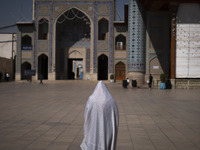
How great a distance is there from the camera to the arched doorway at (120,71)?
25.5 meters

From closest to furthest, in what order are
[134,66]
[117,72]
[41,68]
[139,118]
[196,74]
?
[139,118] → [196,74] → [134,66] → [117,72] → [41,68]

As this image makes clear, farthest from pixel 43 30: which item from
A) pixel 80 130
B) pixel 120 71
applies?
pixel 80 130

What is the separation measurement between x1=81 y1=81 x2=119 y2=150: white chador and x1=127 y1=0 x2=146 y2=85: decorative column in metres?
15.3

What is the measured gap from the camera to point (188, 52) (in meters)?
14.8

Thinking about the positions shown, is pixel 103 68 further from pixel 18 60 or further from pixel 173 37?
pixel 173 37

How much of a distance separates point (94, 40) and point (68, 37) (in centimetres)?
451

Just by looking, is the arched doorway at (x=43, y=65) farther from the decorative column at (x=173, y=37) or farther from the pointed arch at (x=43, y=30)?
the decorative column at (x=173, y=37)

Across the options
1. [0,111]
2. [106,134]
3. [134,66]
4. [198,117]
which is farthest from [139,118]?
[134,66]

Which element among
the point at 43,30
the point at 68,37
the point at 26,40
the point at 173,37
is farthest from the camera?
the point at 68,37

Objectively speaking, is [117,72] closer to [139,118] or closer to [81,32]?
[81,32]

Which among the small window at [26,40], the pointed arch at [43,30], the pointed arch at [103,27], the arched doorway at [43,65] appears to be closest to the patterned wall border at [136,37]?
the pointed arch at [103,27]

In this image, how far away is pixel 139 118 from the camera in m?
5.39

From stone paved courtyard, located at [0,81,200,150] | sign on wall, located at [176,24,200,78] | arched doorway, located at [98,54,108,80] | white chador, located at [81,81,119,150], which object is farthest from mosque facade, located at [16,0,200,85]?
white chador, located at [81,81,119,150]

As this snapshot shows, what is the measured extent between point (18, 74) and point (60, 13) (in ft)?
27.3
